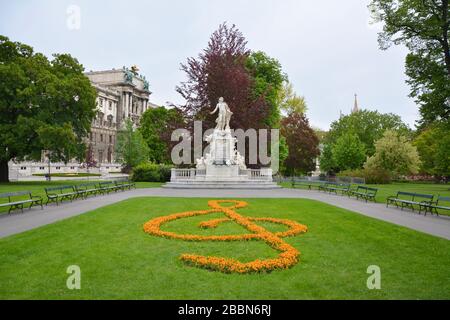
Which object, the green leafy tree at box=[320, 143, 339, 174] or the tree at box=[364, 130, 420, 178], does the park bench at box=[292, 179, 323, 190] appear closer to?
the tree at box=[364, 130, 420, 178]

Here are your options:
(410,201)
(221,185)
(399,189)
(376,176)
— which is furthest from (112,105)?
(410,201)

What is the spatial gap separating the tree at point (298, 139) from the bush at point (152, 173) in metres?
21.7

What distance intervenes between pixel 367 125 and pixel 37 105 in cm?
5990

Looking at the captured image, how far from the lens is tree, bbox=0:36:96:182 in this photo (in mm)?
29328

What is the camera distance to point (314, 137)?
51.5 metres

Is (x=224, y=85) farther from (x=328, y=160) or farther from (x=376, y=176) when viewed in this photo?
(x=328, y=160)

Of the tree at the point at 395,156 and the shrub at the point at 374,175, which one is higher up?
the tree at the point at 395,156

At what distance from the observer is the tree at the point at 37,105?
96.2ft

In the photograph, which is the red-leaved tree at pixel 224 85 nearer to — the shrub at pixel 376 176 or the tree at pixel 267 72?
the tree at pixel 267 72

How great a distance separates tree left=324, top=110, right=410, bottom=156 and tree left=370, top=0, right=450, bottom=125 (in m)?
43.6

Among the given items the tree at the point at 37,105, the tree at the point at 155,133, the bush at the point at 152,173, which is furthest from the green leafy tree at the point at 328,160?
the tree at the point at 37,105

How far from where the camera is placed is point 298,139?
50781 mm

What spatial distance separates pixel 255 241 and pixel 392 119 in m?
71.2
